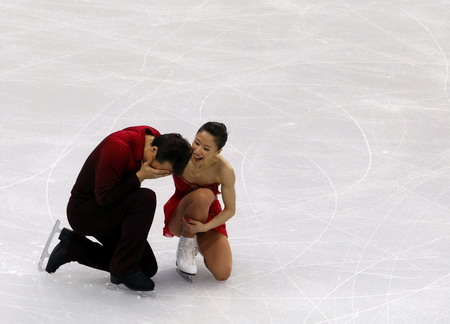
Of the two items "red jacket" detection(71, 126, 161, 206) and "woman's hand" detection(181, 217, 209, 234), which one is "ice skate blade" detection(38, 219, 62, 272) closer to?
"red jacket" detection(71, 126, 161, 206)

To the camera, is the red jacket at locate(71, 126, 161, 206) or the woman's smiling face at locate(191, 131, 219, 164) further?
the woman's smiling face at locate(191, 131, 219, 164)

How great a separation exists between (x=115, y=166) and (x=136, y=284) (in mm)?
666

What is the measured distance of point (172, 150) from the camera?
4793 mm

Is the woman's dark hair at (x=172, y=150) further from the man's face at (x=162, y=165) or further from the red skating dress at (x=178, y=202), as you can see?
the red skating dress at (x=178, y=202)

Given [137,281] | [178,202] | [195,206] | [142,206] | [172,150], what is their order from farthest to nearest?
[178,202]
[195,206]
[137,281]
[142,206]
[172,150]

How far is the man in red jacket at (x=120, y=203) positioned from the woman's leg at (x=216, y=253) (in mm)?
→ 370

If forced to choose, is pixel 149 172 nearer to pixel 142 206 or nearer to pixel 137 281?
pixel 142 206

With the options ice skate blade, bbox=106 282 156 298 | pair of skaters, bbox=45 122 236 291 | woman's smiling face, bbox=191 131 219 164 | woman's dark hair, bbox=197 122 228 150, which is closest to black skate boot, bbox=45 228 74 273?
pair of skaters, bbox=45 122 236 291

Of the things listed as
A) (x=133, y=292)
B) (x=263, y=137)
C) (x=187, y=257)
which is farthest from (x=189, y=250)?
(x=263, y=137)

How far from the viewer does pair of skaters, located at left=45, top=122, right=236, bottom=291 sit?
4832 mm

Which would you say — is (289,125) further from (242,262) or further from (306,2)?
(306,2)

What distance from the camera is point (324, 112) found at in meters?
7.54

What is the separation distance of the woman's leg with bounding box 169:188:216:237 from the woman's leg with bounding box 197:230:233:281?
13 centimetres

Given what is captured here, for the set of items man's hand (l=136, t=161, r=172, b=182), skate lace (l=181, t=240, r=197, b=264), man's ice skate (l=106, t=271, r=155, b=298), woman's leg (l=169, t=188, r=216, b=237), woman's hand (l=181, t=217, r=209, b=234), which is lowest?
man's ice skate (l=106, t=271, r=155, b=298)
